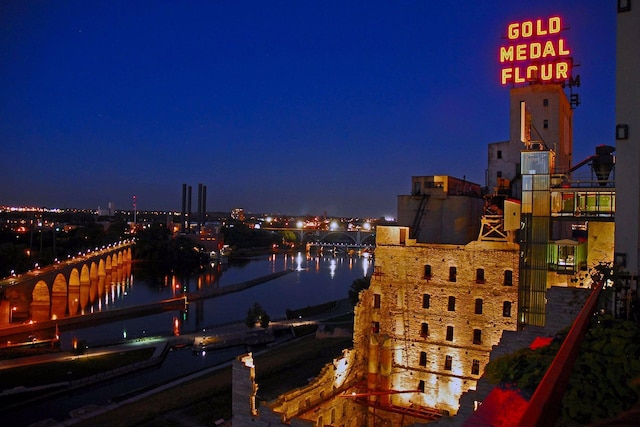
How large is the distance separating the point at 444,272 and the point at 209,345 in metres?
22.3

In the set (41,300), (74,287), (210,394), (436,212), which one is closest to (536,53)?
(436,212)

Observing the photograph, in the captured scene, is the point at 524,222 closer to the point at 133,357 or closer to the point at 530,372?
the point at 530,372

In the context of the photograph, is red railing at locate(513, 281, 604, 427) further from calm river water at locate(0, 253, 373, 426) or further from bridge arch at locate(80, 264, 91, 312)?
bridge arch at locate(80, 264, 91, 312)

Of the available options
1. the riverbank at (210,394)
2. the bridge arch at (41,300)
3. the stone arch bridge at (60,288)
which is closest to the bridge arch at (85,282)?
the stone arch bridge at (60,288)

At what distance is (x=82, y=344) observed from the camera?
1406 inches

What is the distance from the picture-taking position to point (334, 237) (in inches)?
7028

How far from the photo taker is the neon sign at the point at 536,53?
29.1 m

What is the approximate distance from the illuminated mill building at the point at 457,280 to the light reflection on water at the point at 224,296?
2495 centimetres

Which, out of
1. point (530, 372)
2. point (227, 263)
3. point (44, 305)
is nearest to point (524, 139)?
point (530, 372)

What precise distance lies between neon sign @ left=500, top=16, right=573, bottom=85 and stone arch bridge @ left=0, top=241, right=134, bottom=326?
43419mm

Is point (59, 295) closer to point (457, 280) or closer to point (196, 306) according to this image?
point (196, 306)

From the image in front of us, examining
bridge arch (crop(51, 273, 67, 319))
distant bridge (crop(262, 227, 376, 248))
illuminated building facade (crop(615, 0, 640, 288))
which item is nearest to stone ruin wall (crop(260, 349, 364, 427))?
illuminated building facade (crop(615, 0, 640, 288))

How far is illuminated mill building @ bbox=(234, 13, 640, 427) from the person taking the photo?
22.0 m

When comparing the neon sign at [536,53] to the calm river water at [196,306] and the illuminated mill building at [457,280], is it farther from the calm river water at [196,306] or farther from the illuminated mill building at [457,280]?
the calm river water at [196,306]
